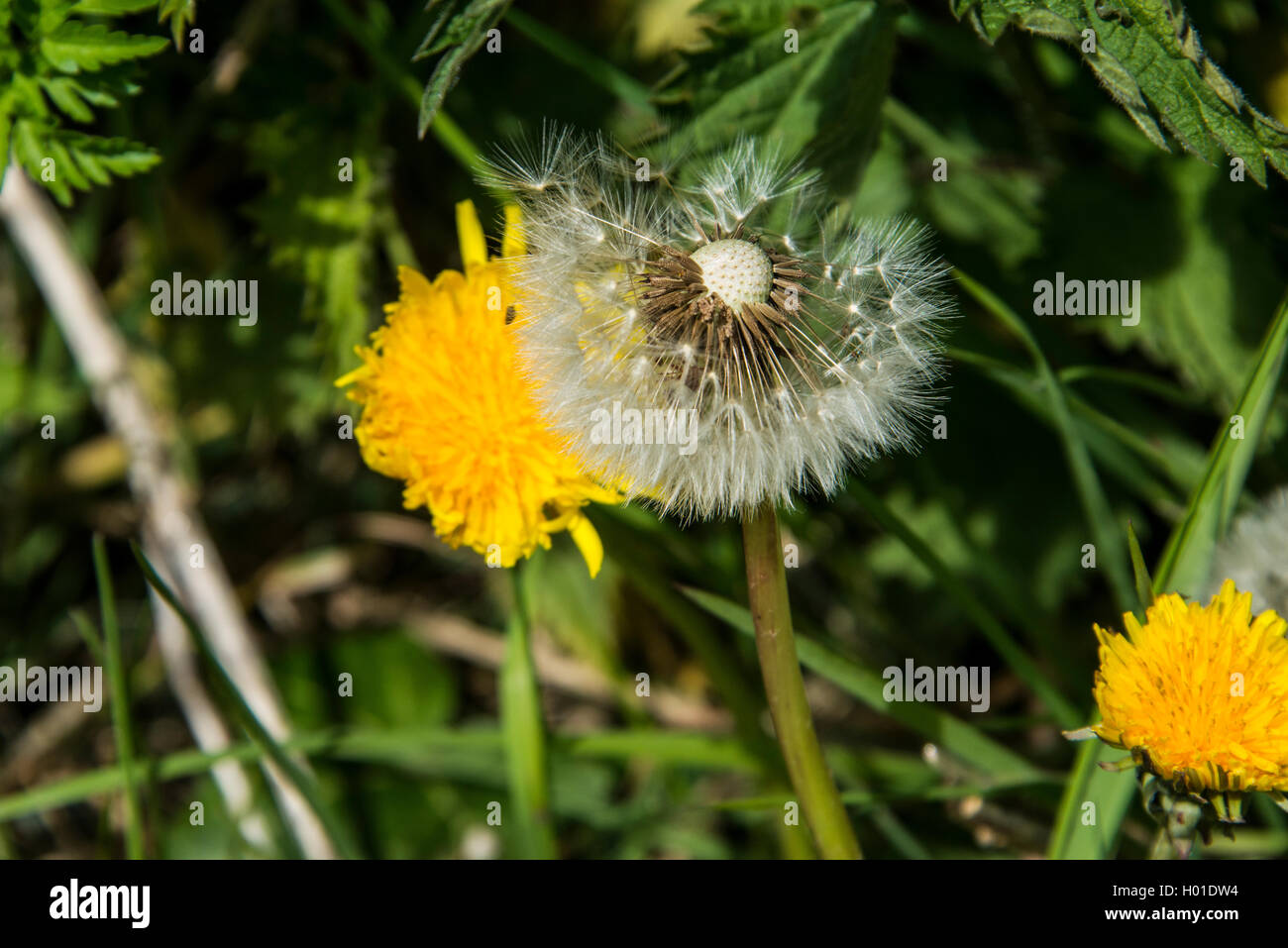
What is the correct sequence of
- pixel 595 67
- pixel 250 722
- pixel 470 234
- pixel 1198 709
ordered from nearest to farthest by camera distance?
pixel 1198 709
pixel 470 234
pixel 250 722
pixel 595 67

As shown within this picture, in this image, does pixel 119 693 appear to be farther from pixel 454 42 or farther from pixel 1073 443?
pixel 1073 443

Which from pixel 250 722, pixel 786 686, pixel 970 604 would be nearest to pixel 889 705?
pixel 970 604

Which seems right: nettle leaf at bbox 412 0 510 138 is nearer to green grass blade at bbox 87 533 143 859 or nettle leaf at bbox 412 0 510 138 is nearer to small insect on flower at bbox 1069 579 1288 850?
green grass blade at bbox 87 533 143 859

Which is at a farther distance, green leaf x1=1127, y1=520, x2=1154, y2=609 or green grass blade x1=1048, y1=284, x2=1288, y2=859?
green grass blade x1=1048, y1=284, x2=1288, y2=859

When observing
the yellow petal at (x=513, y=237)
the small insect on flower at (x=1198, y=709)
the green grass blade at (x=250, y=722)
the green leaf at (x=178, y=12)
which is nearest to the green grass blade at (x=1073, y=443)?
the small insect on flower at (x=1198, y=709)

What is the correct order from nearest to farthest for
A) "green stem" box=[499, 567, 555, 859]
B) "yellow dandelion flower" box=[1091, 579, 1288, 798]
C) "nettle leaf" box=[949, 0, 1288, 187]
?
"yellow dandelion flower" box=[1091, 579, 1288, 798] → "nettle leaf" box=[949, 0, 1288, 187] → "green stem" box=[499, 567, 555, 859]

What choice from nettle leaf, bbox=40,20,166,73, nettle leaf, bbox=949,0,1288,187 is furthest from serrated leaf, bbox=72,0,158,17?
nettle leaf, bbox=949,0,1288,187
